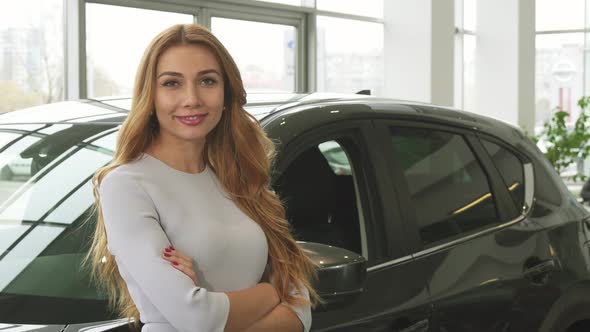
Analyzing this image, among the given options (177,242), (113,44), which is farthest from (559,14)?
(177,242)

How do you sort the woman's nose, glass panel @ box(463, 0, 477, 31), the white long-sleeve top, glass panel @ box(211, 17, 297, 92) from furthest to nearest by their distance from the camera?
glass panel @ box(463, 0, 477, 31)
glass panel @ box(211, 17, 297, 92)
the woman's nose
the white long-sleeve top

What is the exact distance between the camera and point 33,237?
1673 millimetres

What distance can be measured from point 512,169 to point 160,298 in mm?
1385

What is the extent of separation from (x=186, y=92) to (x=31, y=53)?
16.0ft

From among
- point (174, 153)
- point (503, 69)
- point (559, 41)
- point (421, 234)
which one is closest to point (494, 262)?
point (421, 234)

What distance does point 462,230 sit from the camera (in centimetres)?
216

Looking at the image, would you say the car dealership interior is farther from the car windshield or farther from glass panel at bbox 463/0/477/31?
glass panel at bbox 463/0/477/31

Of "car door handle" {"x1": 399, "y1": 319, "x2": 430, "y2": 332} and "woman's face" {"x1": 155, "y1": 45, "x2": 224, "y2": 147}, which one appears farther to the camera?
"car door handle" {"x1": 399, "y1": 319, "x2": 430, "y2": 332}

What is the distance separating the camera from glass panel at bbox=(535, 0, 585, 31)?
11.5 meters

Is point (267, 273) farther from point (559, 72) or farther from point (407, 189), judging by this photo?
point (559, 72)

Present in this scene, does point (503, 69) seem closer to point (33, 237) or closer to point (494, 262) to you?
point (494, 262)

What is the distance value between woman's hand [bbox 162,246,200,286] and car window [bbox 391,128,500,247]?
2.80 feet

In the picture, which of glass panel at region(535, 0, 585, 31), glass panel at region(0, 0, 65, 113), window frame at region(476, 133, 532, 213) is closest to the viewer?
window frame at region(476, 133, 532, 213)

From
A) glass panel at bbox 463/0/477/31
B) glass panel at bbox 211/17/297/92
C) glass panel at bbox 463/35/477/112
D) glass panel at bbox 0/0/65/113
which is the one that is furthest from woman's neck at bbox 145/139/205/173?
glass panel at bbox 463/0/477/31
